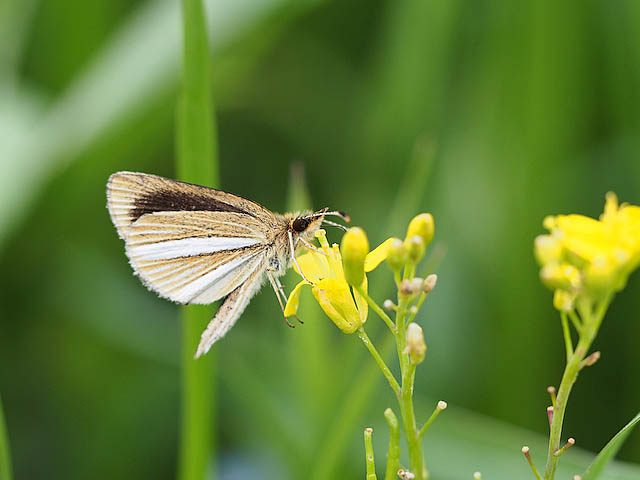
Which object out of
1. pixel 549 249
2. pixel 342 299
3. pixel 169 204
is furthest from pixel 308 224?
pixel 549 249

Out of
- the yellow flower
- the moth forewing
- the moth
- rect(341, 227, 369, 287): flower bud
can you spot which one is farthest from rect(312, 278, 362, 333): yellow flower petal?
the moth forewing

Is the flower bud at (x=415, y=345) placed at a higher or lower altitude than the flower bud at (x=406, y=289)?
lower

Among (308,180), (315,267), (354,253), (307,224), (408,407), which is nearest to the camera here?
(408,407)

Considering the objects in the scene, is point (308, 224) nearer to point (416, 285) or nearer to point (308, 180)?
point (416, 285)

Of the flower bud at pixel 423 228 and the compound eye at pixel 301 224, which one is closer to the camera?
the flower bud at pixel 423 228

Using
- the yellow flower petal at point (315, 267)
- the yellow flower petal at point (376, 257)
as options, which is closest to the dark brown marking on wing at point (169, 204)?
the yellow flower petal at point (315, 267)

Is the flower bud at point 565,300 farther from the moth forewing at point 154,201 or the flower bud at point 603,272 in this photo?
the moth forewing at point 154,201

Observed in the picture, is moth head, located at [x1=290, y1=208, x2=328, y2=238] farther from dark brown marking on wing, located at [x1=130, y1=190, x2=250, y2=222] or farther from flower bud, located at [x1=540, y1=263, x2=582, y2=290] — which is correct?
flower bud, located at [x1=540, y1=263, x2=582, y2=290]

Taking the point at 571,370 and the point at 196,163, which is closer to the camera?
the point at 571,370

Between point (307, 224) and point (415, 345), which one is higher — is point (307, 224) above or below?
above
